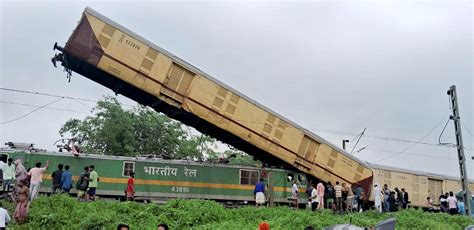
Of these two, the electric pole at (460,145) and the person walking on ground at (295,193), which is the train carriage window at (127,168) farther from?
the electric pole at (460,145)

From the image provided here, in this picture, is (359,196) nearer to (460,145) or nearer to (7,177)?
(460,145)

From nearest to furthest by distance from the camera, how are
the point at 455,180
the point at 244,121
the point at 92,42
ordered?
the point at 92,42 → the point at 244,121 → the point at 455,180

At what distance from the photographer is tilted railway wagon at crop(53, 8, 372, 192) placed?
15555 mm

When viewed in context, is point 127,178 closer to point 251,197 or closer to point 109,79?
point 109,79

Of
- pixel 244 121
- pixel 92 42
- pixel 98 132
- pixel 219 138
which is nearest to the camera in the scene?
pixel 92 42

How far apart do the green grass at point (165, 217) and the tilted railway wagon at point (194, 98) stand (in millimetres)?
4427

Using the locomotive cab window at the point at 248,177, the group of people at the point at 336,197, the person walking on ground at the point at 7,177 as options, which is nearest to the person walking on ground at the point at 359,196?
the group of people at the point at 336,197

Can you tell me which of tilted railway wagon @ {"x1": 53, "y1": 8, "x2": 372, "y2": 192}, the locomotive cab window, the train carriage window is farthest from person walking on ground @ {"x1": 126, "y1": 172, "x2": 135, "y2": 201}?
the locomotive cab window

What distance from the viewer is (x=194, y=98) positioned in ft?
55.3

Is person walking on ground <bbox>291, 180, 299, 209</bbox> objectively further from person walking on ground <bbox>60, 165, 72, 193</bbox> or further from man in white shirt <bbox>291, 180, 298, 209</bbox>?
person walking on ground <bbox>60, 165, 72, 193</bbox>

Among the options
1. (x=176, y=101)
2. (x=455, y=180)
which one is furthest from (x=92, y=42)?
(x=455, y=180)

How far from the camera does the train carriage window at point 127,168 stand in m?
17.8

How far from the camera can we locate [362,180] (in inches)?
785

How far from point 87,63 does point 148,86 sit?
2235 millimetres
